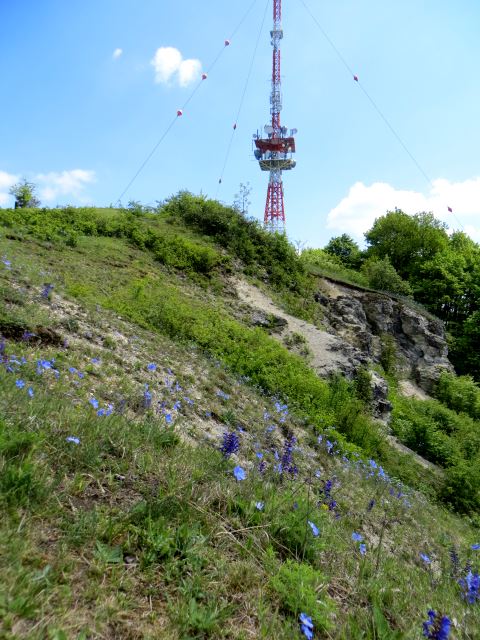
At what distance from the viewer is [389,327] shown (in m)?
23.3

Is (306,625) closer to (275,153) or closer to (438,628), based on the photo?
(438,628)

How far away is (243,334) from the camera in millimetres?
11500

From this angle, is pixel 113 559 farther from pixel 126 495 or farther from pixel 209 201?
pixel 209 201

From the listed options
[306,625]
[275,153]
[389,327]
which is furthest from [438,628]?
[275,153]

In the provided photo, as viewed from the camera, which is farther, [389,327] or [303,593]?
[389,327]

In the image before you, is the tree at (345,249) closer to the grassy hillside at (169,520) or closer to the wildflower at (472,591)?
the grassy hillside at (169,520)

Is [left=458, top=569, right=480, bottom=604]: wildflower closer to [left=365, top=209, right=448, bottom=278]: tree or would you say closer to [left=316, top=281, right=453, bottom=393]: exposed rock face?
[left=316, top=281, right=453, bottom=393]: exposed rock face

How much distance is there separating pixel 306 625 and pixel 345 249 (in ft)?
146

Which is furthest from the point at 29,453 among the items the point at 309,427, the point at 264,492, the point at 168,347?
the point at 309,427

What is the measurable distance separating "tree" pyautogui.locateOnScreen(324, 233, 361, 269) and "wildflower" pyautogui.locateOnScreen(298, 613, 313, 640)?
4164 cm

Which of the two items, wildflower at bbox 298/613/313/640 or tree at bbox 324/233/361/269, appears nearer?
wildflower at bbox 298/613/313/640

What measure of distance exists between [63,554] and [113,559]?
0.71 feet

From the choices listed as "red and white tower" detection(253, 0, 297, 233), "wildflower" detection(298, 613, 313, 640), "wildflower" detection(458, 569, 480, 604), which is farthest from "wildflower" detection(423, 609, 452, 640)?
"red and white tower" detection(253, 0, 297, 233)

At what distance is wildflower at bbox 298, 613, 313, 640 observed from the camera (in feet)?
5.44
